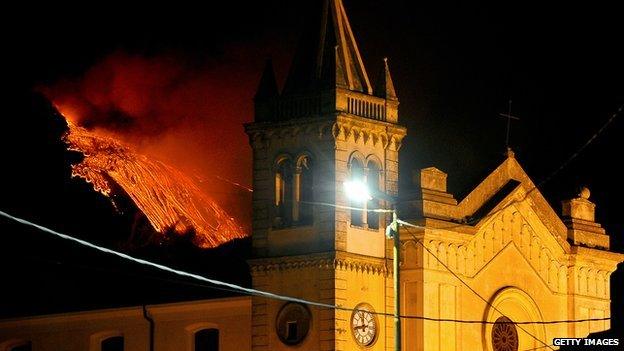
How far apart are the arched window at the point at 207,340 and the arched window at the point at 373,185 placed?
6678 millimetres

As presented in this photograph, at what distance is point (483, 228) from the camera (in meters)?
69.2

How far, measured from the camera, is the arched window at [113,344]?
72.9 meters

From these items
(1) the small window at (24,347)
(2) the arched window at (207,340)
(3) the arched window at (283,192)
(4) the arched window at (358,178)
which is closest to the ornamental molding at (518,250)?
(4) the arched window at (358,178)

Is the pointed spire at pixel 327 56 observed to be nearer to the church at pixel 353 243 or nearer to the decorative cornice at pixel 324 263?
the church at pixel 353 243

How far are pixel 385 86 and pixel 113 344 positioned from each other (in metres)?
13.7

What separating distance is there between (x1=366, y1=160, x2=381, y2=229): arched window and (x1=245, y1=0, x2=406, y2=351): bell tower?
0.10 feet

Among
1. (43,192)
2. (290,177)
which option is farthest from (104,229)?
(290,177)

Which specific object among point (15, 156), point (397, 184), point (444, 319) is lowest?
point (444, 319)

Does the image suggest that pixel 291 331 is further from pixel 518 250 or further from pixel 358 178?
pixel 518 250

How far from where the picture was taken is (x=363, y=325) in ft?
216

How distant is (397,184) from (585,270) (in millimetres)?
9182

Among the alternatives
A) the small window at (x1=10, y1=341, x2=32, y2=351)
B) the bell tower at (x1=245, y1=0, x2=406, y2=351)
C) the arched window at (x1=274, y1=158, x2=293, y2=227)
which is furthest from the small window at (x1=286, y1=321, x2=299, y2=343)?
the small window at (x1=10, y1=341, x2=32, y2=351)

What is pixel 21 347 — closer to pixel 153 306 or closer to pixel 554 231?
pixel 153 306

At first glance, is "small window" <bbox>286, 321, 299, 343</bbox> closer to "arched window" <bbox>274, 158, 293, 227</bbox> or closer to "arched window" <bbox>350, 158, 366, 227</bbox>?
"arched window" <bbox>274, 158, 293, 227</bbox>
